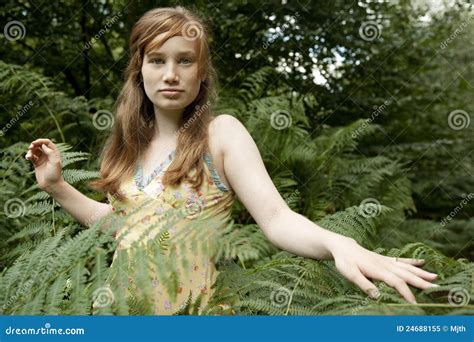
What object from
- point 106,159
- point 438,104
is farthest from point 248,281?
point 438,104

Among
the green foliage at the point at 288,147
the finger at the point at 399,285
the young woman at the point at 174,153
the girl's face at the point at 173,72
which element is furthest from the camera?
the girl's face at the point at 173,72

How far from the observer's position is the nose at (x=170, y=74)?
145cm

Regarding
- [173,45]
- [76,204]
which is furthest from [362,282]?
[76,204]

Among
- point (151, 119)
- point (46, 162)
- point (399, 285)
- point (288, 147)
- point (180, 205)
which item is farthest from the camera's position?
point (288, 147)

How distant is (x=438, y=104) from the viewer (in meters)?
6.23

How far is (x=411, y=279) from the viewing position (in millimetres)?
936

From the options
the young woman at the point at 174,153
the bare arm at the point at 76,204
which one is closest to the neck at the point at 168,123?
the young woman at the point at 174,153

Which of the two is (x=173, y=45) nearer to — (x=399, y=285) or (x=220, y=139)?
(x=220, y=139)

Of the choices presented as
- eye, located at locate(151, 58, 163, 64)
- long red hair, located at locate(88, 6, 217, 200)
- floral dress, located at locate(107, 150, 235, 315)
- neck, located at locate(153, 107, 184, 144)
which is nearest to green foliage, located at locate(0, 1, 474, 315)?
floral dress, located at locate(107, 150, 235, 315)

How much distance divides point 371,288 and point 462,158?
18.9 ft

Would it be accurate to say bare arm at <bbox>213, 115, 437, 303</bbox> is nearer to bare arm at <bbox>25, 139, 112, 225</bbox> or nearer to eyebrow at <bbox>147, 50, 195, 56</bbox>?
eyebrow at <bbox>147, 50, 195, 56</bbox>

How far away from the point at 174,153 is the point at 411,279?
0.77 meters

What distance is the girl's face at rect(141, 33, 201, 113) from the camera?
1.47 meters

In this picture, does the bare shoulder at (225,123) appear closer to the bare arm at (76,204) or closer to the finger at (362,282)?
the bare arm at (76,204)
